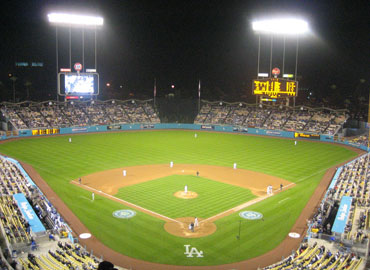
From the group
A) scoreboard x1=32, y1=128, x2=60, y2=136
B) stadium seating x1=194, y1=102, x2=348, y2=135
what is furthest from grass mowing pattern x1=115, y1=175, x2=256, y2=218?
stadium seating x1=194, y1=102, x2=348, y2=135

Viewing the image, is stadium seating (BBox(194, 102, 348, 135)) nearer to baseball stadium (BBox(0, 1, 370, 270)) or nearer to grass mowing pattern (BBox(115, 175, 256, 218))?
baseball stadium (BBox(0, 1, 370, 270))

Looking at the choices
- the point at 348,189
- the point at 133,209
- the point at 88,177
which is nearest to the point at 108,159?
the point at 88,177

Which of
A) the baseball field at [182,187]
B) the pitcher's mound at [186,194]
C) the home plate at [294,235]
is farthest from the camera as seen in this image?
the pitcher's mound at [186,194]

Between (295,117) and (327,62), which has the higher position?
(327,62)

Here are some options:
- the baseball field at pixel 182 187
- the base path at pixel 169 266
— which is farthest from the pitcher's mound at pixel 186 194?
the base path at pixel 169 266

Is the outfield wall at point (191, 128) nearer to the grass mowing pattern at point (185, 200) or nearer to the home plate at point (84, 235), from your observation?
the grass mowing pattern at point (185, 200)

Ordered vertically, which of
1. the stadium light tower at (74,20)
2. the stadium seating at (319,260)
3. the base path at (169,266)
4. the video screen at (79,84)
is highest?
the stadium light tower at (74,20)

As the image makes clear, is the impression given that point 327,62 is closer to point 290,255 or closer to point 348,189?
point 348,189
